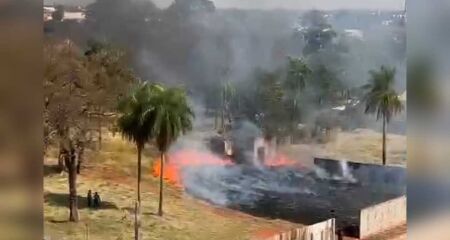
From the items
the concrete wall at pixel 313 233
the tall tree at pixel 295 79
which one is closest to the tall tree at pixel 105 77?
the tall tree at pixel 295 79

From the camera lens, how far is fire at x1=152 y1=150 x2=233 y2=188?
1491 mm

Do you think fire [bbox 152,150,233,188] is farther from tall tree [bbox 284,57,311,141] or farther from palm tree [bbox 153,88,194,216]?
tall tree [bbox 284,57,311,141]

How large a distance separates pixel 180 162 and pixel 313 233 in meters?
0.33

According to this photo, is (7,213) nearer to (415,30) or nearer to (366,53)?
(366,53)

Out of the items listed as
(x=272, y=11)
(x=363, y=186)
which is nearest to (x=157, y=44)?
(x=272, y=11)

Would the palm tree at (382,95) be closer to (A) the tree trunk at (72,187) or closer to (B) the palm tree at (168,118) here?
(B) the palm tree at (168,118)

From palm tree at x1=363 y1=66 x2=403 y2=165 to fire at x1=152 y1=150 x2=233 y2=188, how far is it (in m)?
0.35

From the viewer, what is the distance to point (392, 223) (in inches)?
63.5

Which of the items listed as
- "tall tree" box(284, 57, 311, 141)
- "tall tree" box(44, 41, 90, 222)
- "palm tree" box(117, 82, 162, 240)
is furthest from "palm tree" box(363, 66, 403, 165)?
"tall tree" box(44, 41, 90, 222)

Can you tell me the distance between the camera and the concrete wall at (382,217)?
159cm

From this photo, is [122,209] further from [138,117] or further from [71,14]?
[71,14]

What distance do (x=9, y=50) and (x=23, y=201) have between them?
299mm

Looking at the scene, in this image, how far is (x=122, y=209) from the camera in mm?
1472

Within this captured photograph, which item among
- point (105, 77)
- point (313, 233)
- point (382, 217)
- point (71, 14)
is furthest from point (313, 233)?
point (71, 14)
